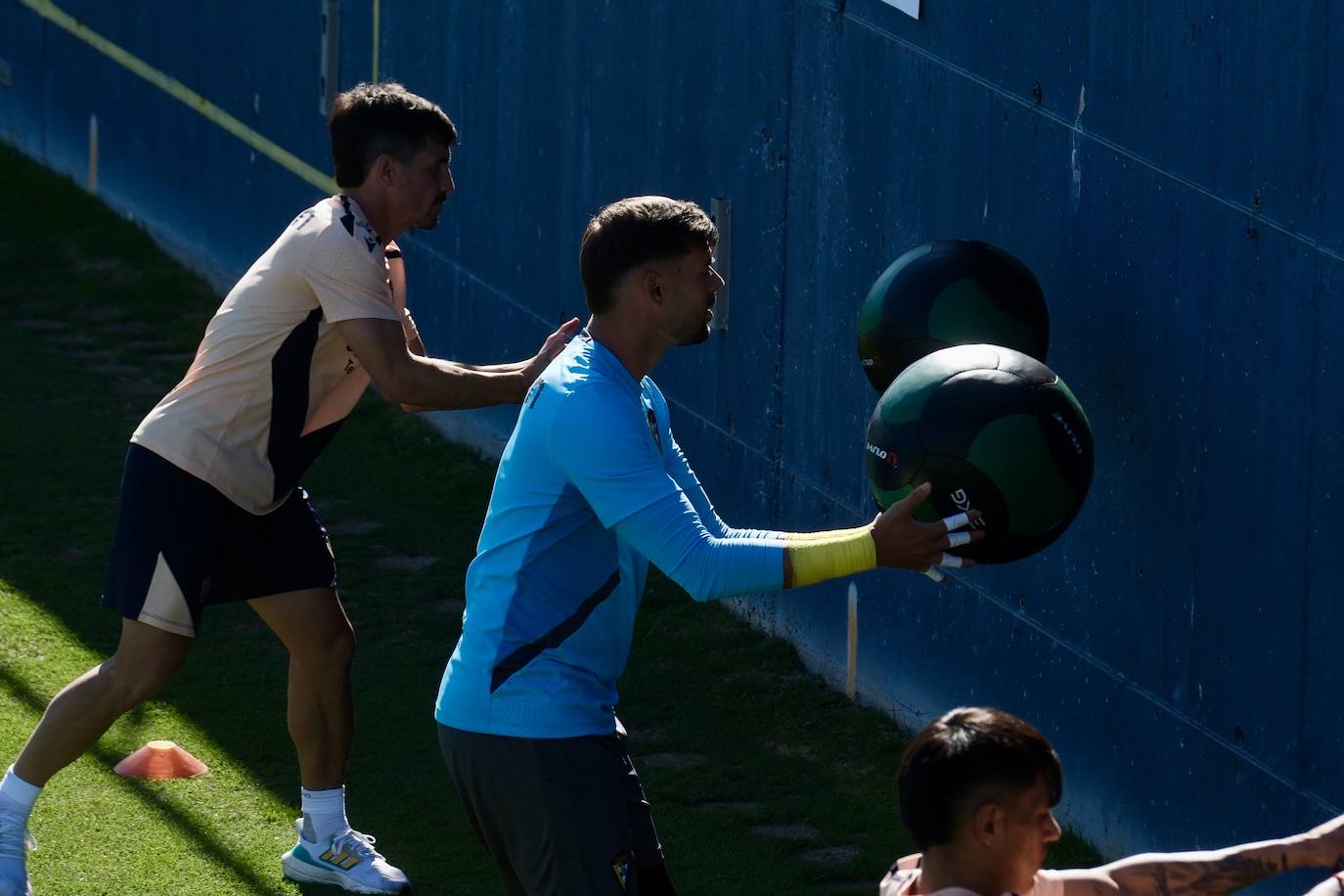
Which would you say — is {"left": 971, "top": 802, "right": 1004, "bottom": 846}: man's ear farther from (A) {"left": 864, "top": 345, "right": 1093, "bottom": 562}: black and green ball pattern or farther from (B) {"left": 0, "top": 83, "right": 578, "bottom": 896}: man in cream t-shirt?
(B) {"left": 0, "top": 83, "right": 578, "bottom": 896}: man in cream t-shirt

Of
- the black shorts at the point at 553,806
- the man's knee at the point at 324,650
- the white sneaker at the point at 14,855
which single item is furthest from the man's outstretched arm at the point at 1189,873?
the white sneaker at the point at 14,855

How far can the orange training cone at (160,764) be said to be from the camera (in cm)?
718

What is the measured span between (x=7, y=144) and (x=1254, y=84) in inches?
470

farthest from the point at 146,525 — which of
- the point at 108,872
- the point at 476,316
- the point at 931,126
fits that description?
the point at 476,316

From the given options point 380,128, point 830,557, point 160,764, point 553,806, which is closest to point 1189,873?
point 830,557

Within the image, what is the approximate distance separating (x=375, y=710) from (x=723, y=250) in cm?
230

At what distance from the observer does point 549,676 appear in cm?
470

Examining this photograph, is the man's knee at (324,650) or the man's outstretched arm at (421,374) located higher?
the man's outstretched arm at (421,374)

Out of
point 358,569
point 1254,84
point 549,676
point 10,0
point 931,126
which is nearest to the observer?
point 549,676

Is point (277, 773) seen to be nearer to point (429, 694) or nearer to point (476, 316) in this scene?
point (429, 694)

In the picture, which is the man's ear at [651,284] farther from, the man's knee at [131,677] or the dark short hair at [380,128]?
the man's knee at [131,677]

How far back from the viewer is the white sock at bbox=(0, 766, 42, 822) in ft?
20.7

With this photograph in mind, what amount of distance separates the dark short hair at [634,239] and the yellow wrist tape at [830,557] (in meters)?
0.71

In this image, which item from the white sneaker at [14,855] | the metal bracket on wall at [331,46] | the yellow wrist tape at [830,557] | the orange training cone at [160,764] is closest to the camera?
the yellow wrist tape at [830,557]
